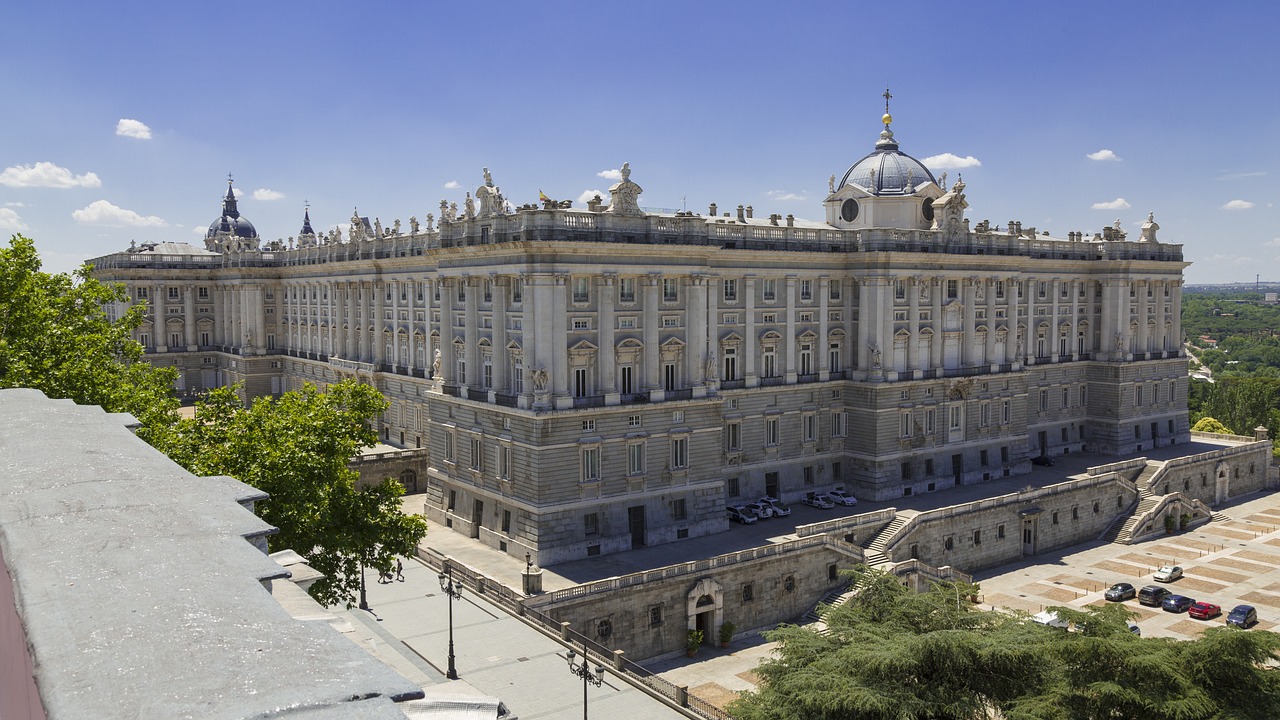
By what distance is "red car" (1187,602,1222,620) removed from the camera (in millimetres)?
55469

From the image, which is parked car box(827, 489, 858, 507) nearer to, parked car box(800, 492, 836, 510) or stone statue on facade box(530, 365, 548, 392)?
parked car box(800, 492, 836, 510)

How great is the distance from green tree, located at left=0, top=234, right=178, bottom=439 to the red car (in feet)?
182

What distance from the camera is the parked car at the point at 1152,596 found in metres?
57.9

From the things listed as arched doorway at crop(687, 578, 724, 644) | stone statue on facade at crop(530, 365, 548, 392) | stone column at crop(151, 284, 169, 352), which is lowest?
arched doorway at crop(687, 578, 724, 644)

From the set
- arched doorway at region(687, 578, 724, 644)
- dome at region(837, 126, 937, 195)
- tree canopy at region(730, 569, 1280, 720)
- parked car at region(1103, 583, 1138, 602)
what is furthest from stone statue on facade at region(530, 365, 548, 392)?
parked car at region(1103, 583, 1138, 602)

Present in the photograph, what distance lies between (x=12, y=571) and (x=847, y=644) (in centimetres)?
3124

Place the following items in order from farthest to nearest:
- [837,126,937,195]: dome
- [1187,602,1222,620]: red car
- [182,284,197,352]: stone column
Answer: [182,284,197,352]: stone column, [837,126,937,195]: dome, [1187,602,1222,620]: red car

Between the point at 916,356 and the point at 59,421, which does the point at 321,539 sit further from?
the point at 916,356

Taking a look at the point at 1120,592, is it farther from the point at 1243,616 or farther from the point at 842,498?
the point at 842,498

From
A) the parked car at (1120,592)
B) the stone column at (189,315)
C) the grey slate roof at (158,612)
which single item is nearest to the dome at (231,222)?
the stone column at (189,315)

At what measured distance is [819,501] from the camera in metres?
64.2

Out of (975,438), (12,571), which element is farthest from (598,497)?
(12,571)

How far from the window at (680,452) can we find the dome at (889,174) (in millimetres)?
27537

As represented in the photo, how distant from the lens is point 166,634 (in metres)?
5.62
